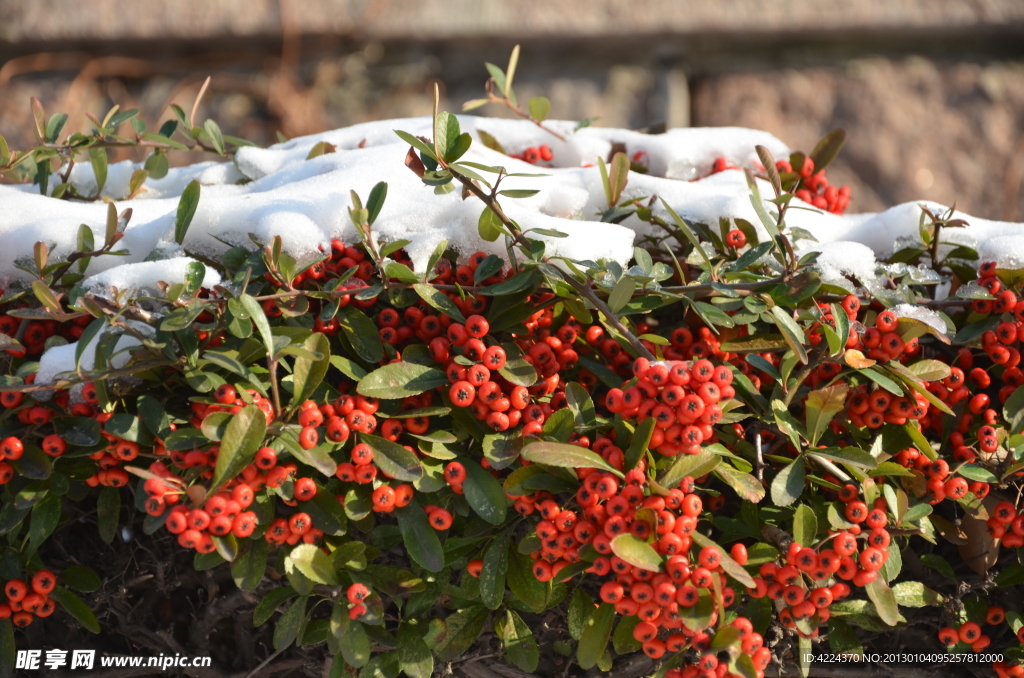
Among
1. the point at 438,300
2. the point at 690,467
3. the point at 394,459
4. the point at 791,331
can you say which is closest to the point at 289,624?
the point at 394,459

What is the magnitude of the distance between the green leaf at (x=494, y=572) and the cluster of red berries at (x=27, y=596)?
74cm

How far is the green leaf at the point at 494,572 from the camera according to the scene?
1.20 meters

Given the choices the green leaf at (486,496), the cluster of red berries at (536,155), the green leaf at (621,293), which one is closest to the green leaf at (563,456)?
the green leaf at (486,496)

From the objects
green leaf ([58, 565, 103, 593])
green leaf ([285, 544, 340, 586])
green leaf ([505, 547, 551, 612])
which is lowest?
green leaf ([58, 565, 103, 593])

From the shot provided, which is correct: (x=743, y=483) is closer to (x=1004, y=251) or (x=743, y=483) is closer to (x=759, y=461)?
(x=759, y=461)

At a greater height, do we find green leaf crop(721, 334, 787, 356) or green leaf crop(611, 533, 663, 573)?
green leaf crop(721, 334, 787, 356)

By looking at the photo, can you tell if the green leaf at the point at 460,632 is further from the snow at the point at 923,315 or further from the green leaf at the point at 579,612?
the snow at the point at 923,315

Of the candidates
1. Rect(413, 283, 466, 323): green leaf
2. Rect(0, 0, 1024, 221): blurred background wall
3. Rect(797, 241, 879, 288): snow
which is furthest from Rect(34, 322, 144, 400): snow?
Rect(0, 0, 1024, 221): blurred background wall

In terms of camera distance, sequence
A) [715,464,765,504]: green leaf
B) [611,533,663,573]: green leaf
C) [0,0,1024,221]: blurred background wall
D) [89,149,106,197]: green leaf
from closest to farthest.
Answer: [611,533,663,573]: green leaf, [715,464,765,504]: green leaf, [89,149,106,197]: green leaf, [0,0,1024,221]: blurred background wall

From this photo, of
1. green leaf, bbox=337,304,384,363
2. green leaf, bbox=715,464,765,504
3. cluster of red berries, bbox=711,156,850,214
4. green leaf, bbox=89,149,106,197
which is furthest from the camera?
cluster of red berries, bbox=711,156,850,214

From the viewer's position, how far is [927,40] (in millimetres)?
3258

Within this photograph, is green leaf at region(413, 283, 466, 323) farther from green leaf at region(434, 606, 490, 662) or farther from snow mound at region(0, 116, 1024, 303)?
green leaf at region(434, 606, 490, 662)

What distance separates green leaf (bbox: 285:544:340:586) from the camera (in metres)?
1.17

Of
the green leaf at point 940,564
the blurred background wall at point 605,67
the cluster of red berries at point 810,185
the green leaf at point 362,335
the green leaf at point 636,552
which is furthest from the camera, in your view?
the blurred background wall at point 605,67
